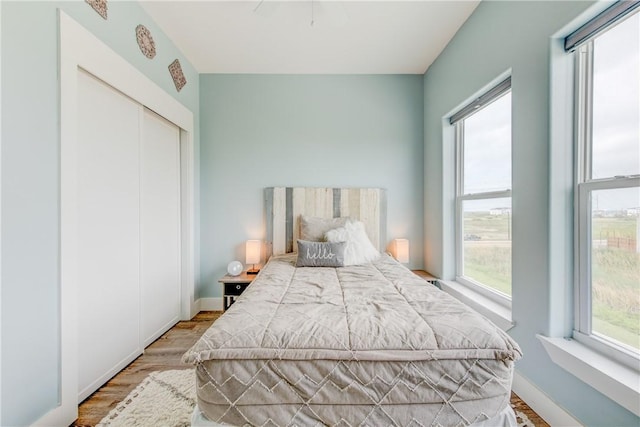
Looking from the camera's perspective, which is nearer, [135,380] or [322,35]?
[135,380]

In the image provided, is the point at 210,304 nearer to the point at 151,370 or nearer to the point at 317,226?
the point at 151,370

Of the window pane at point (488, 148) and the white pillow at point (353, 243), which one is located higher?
the window pane at point (488, 148)

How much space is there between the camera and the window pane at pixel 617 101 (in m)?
1.26

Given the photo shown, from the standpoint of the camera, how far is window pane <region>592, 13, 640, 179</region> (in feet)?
4.12

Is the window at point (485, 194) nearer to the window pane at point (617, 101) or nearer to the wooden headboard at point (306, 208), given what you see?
the window pane at point (617, 101)

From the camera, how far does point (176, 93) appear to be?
275 centimetres

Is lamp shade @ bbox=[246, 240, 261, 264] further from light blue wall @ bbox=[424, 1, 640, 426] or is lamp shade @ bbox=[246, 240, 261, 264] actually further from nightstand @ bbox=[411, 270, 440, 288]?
light blue wall @ bbox=[424, 1, 640, 426]

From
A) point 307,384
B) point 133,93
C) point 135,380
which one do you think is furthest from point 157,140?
point 307,384

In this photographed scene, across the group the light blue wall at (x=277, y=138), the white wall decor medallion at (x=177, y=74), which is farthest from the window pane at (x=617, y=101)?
the white wall decor medallion at (x=177, y=74)

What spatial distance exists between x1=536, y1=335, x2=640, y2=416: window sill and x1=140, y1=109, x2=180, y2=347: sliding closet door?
2865 millimetres

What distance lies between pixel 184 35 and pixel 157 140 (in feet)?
3.27

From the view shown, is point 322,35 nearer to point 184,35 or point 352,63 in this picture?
point 352,63

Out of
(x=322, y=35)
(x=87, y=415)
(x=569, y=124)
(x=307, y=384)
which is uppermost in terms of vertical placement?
(x=322, y=35)

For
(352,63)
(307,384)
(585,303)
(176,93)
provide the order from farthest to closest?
(352,63), (176,93), (585,303), (307,384)
